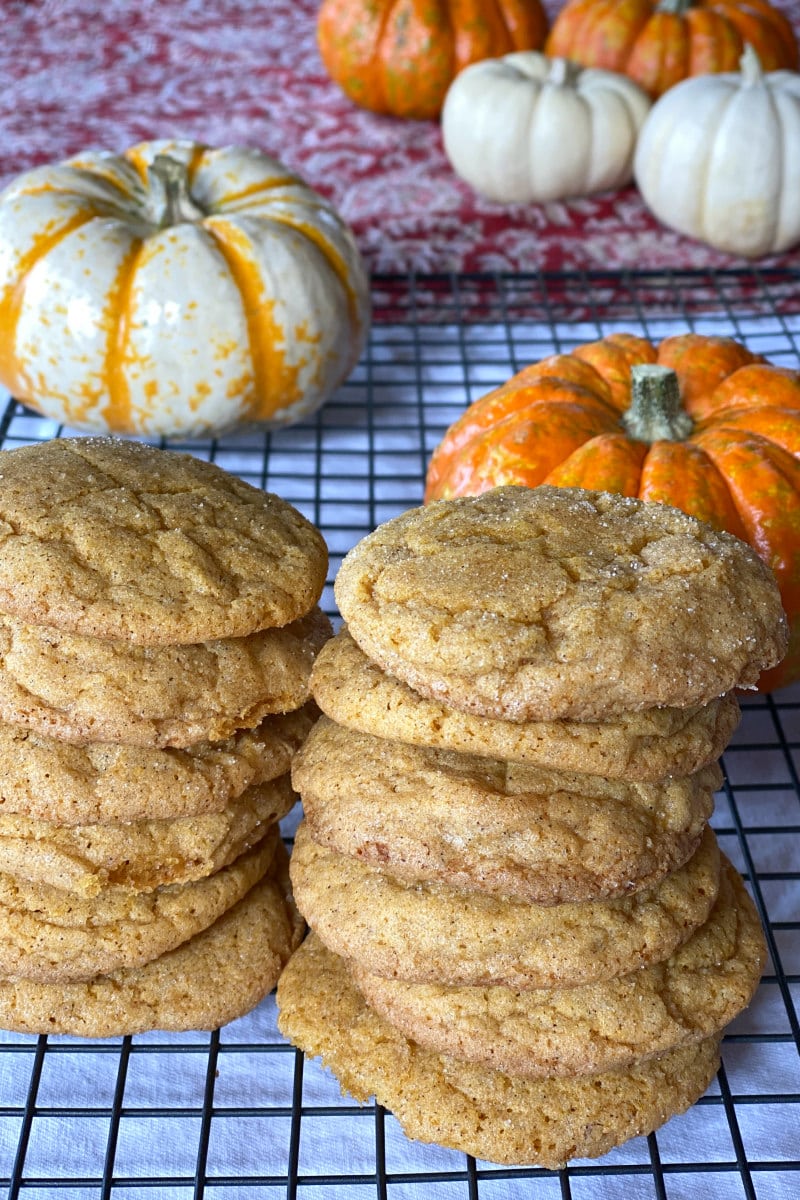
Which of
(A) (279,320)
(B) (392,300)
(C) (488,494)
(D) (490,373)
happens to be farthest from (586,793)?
(B) (392,300)

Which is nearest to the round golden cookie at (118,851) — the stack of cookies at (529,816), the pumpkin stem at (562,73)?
the stack of cookies at (529,816)

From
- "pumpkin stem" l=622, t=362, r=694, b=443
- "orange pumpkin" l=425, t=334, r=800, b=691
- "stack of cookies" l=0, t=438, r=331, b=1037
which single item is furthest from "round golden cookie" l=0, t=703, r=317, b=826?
"pumpkin stem" l=622, t=362, r=694, b=443

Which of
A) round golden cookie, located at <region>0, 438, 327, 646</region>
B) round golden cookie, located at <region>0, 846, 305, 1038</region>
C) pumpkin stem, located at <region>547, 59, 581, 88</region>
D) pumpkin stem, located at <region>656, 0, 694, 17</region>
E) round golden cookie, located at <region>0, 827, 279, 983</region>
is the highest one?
round golden cookie, located at <region>0, 438, 327, 646</region>

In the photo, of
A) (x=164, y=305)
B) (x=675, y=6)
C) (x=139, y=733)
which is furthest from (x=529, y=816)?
(x=675, y=6)

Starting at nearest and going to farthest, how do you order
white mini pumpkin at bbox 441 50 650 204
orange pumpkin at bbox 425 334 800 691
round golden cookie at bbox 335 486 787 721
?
1. round golden cookie at bbox 335 486 787 721
2. orange pumpkin at bbox 425 334 800 691
3. white mini pumpkin at bbox 441 50 650 204

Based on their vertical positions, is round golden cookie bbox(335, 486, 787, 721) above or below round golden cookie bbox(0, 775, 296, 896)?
above

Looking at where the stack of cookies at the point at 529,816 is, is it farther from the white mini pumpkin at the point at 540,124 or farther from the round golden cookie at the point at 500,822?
the white mini pumpkin at the point at 540,124

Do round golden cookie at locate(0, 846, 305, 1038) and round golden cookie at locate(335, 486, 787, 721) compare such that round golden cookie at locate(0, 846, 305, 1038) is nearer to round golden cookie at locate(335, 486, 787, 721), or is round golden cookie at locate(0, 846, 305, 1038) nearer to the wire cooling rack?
the wire cooling rack
